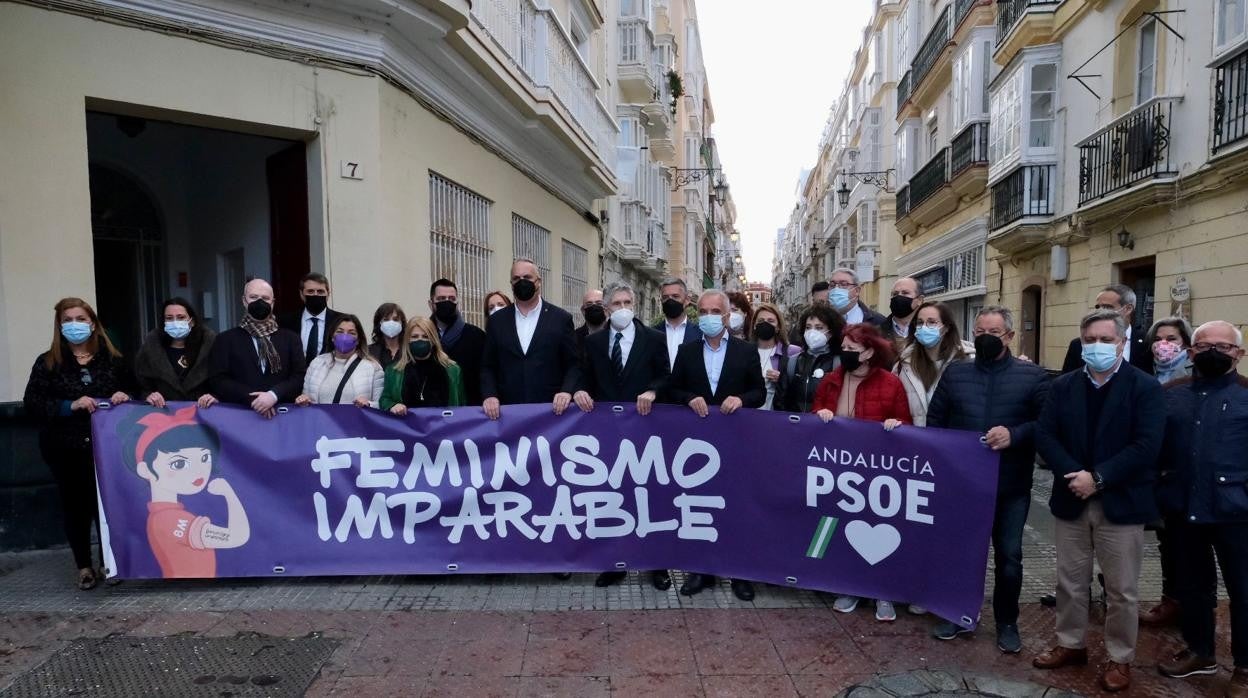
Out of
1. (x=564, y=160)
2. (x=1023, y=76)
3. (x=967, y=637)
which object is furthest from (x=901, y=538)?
(x=1023, y=76)

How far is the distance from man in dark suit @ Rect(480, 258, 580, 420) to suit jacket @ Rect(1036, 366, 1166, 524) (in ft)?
9.06

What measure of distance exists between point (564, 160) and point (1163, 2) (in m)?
8.63

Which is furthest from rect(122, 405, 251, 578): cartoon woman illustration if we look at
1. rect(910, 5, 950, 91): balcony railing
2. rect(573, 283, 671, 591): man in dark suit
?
rect(910, 5, 950, 91): balcony railing

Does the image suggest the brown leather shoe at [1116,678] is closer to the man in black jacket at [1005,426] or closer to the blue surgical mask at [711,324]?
the man in black jacket at [1005,426]

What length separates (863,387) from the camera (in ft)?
13.6

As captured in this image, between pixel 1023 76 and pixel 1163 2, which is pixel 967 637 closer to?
pixel 1163 2

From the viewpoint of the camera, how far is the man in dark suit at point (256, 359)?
4.52 meters

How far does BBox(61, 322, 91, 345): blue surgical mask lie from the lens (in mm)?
4348

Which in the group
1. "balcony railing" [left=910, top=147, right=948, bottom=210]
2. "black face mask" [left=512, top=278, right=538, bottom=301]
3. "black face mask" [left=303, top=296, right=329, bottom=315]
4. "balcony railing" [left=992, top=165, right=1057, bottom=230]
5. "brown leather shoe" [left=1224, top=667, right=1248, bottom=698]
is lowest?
"brown leather shoe" [left=1224, top=667, right=1248, bottom=698]

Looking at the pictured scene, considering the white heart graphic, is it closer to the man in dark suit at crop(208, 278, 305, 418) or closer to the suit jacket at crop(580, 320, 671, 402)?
the suit jacket at crop(580, 320, 671, 402)

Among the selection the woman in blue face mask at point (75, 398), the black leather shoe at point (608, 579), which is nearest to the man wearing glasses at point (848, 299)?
the black leather shoe at point (608, 579)

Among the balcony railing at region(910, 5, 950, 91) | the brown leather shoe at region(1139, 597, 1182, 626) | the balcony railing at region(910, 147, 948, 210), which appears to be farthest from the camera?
the balcony railing at region(910, 5, 950, 91)

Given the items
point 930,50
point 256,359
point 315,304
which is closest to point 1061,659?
point 256,359

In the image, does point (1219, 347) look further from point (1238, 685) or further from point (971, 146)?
point (971, 146)
